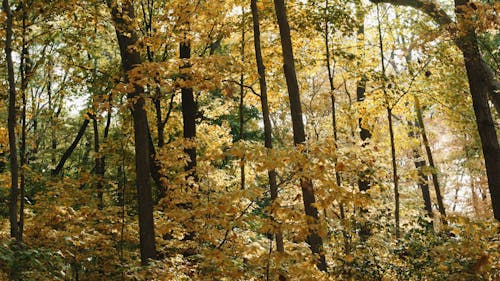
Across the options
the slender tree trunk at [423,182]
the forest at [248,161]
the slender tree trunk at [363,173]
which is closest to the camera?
the forest at [248,161]

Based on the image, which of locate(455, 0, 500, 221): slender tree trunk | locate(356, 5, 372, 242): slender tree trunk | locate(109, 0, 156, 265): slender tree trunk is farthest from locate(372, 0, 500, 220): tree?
locate(109, 0, 156, 265): slender tree trunk

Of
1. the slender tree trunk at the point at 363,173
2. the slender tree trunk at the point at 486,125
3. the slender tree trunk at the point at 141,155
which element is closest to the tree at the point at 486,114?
the slender tree trunk at the point at 486,125

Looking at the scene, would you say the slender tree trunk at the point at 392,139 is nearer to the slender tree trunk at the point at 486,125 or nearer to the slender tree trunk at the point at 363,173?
the slender tree trunk at the point at 363,173

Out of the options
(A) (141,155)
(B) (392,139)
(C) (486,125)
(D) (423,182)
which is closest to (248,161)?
(A) (141,155)

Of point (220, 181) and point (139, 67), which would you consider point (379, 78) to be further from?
point (139, 67)

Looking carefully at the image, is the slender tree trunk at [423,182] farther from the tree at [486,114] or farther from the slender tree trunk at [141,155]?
the slender tree trunk at [141,155]

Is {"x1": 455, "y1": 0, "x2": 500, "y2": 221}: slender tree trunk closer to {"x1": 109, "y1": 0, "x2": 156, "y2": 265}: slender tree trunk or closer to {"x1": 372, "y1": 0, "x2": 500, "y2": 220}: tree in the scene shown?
{"x1": 372, "y1": 0, "x2": 500, "y2": 220}: tree

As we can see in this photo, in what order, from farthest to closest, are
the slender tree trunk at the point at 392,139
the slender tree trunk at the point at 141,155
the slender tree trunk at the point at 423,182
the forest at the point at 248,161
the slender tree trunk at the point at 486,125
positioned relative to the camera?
the slender tree trunk at the point at 423,182 < the slender tree trunk at the point at 392,139 < the slender tree trunk at the point at 486,125 < the slender tree trunk at the point at 141,155 < the forest at the point at 248,161

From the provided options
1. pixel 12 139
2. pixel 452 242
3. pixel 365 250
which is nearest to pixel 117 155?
pixel 12 139

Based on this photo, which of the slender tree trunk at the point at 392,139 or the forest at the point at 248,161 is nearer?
the forest at the point at 248,161

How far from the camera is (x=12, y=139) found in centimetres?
760

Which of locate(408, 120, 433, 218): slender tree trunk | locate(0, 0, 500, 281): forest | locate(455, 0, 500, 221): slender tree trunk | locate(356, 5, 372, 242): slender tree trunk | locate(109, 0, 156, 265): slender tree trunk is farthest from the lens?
locate(408, 120, 433, 218): slender tree trunk

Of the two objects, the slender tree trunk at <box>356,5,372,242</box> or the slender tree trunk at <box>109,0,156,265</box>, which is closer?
the slender tree trunk at <box>356,5,372,242</box>

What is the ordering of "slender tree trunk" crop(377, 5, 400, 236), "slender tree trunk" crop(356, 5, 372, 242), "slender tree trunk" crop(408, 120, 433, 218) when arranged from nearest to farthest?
"slender tree trunk" crop(356, 5, 372, 242)
"slender tree trunk" crop(377, 5, 400, 236)
"slender tree trunk" crop(408, 120, 433, 218)
